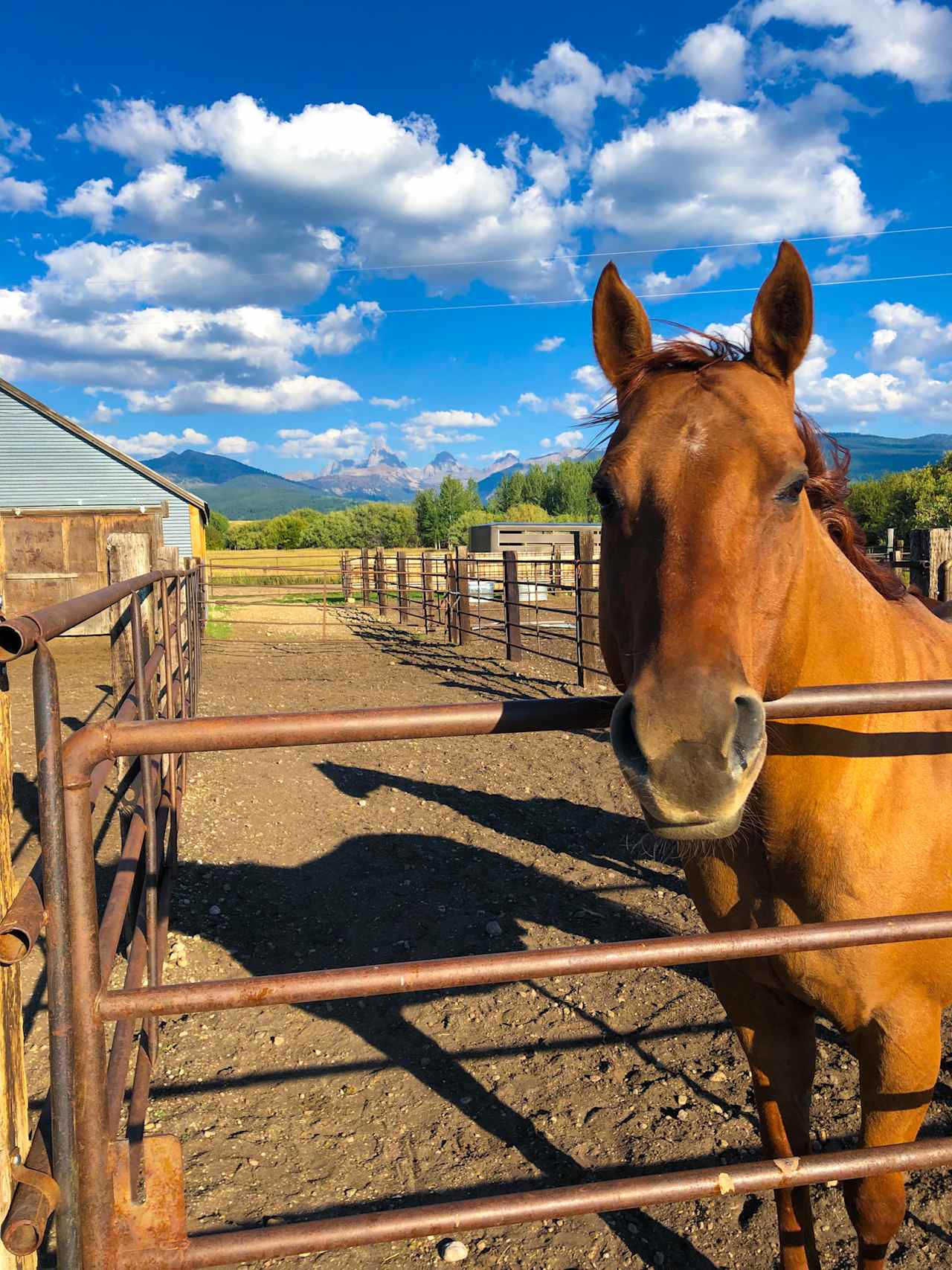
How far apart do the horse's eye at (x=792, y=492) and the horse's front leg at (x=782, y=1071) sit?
129 centimetres

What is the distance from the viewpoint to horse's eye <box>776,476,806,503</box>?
5.05ft

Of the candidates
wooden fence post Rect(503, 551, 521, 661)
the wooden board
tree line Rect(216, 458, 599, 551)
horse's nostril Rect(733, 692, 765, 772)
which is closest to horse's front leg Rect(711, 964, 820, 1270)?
horse's nostril Rect(733, 692, 765, 772)

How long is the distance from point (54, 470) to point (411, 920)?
19.8 meters

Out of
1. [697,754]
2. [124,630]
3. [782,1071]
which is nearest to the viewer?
[697,754]

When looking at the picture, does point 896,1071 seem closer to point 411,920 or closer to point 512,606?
point 411,920

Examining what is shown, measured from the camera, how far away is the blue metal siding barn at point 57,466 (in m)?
19.3

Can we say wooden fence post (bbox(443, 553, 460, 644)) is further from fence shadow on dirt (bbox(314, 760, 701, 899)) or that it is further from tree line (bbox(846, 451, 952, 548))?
tree line (bbox(846, 451, 952, 548))

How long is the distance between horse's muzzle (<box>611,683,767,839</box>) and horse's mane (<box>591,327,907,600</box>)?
795 millimetres

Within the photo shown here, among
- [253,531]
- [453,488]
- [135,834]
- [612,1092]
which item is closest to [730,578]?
[135,834]

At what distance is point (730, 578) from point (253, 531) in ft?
267

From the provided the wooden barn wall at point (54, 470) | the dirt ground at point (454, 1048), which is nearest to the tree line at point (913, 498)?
the wooden barn wall at point (54, 470)

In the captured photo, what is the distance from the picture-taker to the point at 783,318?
5.74 feet

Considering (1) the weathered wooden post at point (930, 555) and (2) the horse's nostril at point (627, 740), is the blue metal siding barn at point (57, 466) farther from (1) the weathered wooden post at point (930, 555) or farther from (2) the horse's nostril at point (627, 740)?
→ (2) the horse's nostril at point (627, 740)

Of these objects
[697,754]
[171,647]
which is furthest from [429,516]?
[697,754]
